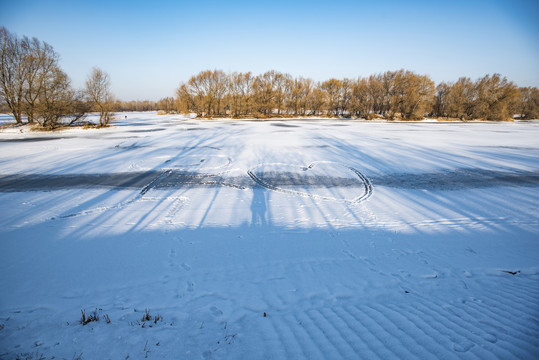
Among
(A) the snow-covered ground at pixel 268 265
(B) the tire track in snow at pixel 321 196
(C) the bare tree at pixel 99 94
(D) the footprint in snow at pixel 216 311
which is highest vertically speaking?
(C) the bare tree at pixel 99 94

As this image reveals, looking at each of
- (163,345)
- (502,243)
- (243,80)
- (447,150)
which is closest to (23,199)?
(163,345)

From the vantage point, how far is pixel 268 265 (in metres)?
4.76

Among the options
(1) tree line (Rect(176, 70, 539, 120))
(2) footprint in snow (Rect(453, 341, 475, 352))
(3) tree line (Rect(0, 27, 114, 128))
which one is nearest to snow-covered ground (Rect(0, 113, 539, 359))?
(2) footprint in snow (Rect(453, 341, 475, 352))

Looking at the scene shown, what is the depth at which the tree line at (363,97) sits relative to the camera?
5581 centimetres

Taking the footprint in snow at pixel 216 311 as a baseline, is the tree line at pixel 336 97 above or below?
above

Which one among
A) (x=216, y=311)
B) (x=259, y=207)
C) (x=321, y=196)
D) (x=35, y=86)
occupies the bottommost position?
(x=216, y=311)

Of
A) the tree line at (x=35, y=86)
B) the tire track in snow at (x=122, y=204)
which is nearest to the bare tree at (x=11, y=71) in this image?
the tree line at (x=35, y=86)

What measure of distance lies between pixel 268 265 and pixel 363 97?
238 ft

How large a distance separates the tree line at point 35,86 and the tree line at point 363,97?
29.6 metres

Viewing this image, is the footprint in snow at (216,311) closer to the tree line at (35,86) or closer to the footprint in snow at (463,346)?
the footprint in snow at (463,346)

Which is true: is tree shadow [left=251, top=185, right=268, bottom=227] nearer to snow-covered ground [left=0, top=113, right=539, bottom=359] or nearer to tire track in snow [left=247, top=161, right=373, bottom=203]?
snow-covered ground [left=0, top=113, right=539, bottom=359]

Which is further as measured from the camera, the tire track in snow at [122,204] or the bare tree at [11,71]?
the bare tree at [11,71]

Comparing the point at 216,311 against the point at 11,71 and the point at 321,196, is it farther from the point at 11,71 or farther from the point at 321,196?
the point at 11,71

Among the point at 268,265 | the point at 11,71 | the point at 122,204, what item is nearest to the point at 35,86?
the point at 11,71
